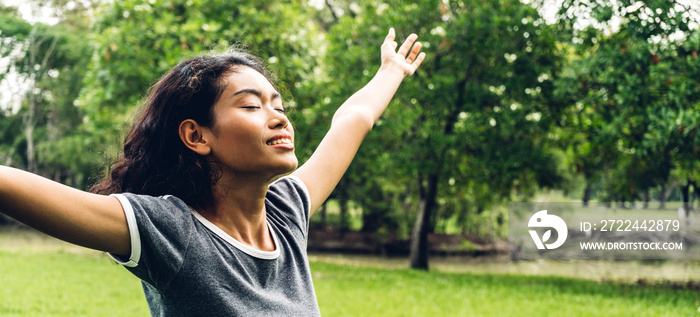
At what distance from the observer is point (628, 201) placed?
1047 cm

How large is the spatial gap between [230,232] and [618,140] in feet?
28.1

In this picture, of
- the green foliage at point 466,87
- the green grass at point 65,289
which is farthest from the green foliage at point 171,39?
the green grass at point 65,289

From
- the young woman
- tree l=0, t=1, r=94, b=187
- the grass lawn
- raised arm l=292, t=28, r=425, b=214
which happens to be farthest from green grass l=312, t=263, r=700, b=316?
tree l=0, t=1, r=94, b=187

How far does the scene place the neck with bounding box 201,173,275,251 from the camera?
1.19m

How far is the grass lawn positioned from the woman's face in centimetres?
506

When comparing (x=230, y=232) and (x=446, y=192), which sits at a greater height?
(x=230, y=232)

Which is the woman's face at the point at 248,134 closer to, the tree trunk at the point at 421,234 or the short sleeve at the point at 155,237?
→ the short sleeve at the point at 155,237

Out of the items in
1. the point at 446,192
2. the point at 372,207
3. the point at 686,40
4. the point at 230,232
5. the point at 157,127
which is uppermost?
the point at 686,40

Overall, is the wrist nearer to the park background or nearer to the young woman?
the young woman

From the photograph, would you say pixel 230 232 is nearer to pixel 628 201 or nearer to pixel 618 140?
pixel 618 140

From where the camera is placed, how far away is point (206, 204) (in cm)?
119

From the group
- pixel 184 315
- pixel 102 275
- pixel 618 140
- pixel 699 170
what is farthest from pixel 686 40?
pixel 102 275

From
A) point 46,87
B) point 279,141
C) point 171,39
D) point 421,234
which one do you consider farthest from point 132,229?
point 46,87

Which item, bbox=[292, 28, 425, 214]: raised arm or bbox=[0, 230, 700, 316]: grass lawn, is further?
bbox=[0, 230, 700, 316]: grass lawn
